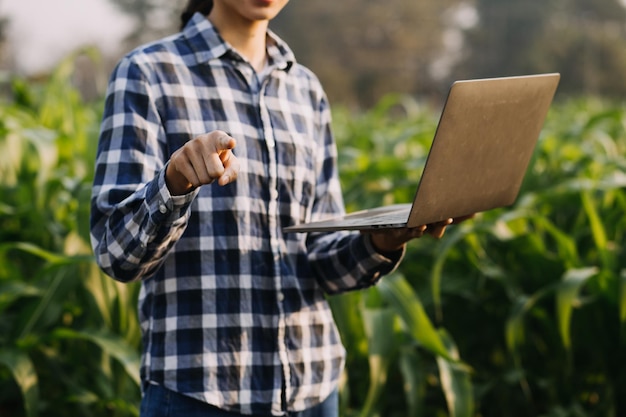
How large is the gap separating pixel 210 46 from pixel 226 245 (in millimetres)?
272

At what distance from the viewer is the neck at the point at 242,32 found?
4.37 ft

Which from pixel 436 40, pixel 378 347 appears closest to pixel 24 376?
pixel 378 347

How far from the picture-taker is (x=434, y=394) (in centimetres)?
239

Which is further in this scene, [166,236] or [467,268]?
[467,268]

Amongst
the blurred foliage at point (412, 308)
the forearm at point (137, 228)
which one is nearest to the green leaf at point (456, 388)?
the blurred foliage at point (412, 308)

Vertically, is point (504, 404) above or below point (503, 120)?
below

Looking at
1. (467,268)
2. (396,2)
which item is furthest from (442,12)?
(467,268)

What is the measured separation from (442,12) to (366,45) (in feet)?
12.8

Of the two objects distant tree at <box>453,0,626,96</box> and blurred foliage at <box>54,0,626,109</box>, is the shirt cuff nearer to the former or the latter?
distant tree at <box>453,0,626,96</box>

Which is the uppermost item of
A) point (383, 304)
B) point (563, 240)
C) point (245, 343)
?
point (245, 343)

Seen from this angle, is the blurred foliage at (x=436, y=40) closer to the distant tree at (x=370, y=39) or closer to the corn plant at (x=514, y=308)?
the distant tree at (x=370, y=39)

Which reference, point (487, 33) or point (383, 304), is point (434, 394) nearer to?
point (383, 304)

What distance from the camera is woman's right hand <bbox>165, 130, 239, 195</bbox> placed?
975mm

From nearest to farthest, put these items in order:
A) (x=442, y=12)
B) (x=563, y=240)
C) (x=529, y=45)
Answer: (x=563, y=240) < (x=529, y=45) < (x=442, y=12)
